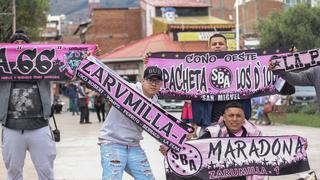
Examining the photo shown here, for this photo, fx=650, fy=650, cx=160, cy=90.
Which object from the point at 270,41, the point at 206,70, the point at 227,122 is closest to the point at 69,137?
the point at 206,70

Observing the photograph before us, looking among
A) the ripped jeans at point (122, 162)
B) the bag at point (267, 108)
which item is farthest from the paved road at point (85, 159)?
the bag at point (267, 108)

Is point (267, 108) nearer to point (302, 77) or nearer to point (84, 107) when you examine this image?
point (84, 107)

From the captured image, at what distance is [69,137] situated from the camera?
18781mm

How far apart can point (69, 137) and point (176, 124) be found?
502 inches

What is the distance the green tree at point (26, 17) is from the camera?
37125mm

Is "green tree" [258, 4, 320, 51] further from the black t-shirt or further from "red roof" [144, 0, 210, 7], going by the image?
the black t-shirt

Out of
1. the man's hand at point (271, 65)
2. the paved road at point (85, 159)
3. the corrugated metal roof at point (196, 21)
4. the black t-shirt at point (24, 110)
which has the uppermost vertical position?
the corrugated metal roof at point (196, 21)

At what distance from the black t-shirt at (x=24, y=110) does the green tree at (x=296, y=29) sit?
112 feet

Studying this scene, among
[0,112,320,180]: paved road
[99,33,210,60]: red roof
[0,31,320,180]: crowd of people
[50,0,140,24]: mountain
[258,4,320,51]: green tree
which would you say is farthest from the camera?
[50,0,140,24]: mountain

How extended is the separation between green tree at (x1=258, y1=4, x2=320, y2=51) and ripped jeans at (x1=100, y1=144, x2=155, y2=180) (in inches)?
1351

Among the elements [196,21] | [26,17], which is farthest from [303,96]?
[196,21]

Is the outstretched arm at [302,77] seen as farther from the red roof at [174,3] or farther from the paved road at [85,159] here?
the red roof at [174,3]

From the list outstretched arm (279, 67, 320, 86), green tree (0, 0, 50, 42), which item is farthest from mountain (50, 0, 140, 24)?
outstretched arm (279, 67, 320, 86)

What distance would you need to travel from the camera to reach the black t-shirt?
666cm
